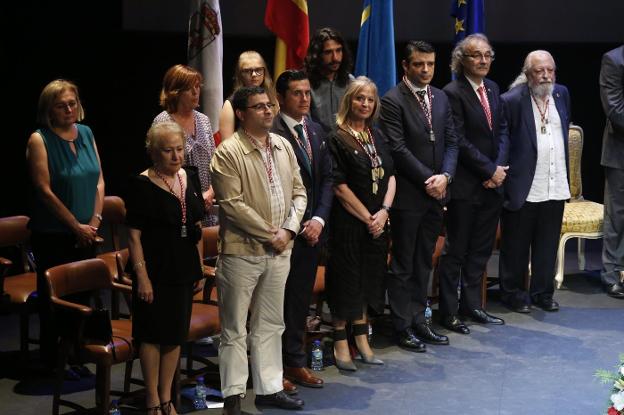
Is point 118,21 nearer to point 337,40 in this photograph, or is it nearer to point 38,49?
point 38,49

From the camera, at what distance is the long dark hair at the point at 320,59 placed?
5.96 metres

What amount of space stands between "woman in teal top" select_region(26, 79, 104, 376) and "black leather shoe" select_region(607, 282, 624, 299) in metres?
3.68

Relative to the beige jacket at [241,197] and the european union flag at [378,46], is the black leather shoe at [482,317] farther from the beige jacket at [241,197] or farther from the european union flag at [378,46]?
the beige jacket at [241,197]

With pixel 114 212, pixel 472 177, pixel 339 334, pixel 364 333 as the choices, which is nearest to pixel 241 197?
pixel 339 334

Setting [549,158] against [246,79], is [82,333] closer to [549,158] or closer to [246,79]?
[246,79]

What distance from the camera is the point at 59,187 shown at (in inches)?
216

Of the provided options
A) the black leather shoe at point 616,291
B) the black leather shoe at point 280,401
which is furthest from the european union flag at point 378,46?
the black leather shoe at point 280,401

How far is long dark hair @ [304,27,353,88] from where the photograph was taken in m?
5.96

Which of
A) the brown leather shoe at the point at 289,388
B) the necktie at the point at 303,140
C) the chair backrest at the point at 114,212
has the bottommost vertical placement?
the brown leather shoe at the point at 289,388

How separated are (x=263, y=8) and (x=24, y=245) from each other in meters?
3.17

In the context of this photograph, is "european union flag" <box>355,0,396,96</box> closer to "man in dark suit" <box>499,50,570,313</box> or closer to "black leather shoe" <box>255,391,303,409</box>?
"man in dark suit" <box>499,50,570,313</box>

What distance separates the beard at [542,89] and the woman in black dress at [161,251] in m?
2.82

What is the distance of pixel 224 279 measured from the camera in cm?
489

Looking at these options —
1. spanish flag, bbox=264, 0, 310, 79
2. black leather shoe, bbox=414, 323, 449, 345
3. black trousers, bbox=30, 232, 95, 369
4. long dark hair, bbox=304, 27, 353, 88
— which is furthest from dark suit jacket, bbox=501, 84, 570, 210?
black trousers, bbox=30, 232, 95, 369
